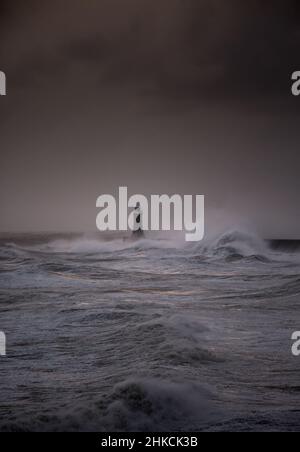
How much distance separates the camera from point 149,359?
20.8 ft

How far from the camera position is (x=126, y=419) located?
173 inches

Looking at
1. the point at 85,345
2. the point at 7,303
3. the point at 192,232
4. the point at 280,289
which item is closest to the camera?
the point at 85,345

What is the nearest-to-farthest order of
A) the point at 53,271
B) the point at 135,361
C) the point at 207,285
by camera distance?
1. the point at 135,361
2. the point at 207,285
3. the point at 53,271

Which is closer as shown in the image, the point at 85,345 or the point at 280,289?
the point at 85,345

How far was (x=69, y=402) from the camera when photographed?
482cm

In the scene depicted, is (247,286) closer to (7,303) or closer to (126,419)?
(7,303)

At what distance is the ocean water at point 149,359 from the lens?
14.7 feet

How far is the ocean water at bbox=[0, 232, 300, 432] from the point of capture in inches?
177

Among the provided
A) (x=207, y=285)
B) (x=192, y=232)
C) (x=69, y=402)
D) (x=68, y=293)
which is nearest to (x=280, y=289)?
(x=207, y=285)

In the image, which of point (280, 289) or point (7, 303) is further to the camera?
point (280, 289)
